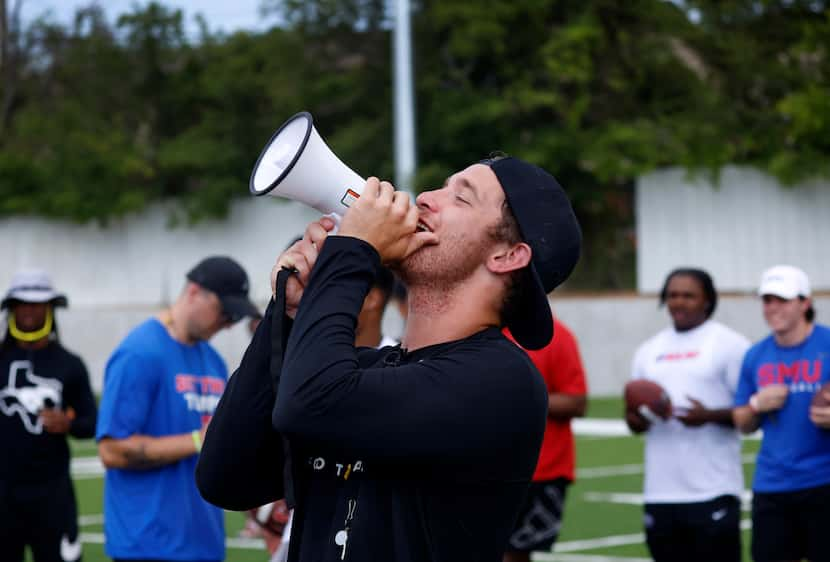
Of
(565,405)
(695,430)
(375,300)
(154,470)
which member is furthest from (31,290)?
(695,430)

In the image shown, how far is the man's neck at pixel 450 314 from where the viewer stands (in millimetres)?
2957

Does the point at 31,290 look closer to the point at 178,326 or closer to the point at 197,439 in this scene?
the point at 178,326

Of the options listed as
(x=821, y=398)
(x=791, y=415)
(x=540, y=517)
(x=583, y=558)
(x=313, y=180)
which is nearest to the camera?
(x=313, y=180)

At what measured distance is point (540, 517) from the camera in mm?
7453

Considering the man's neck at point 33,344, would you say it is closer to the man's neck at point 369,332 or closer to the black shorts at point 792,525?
the man's neck at point 369,332

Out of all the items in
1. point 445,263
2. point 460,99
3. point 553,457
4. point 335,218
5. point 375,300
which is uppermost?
point 460,99

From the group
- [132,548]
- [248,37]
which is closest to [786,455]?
[132,548]

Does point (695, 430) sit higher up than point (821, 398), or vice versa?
point (821, 398)

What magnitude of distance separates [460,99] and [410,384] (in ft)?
68.3

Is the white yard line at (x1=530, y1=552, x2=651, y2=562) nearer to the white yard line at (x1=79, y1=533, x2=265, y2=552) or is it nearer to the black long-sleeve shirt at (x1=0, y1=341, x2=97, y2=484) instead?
the white yard line at (x1=79, y1=533, x2=265, y2=552)

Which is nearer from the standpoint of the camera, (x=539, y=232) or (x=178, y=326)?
(x=539, y=232)

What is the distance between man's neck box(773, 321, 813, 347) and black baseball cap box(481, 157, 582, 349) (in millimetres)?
4604

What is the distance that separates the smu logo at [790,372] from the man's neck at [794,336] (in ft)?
0.43

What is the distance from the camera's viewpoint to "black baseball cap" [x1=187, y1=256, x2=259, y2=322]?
6.24m
